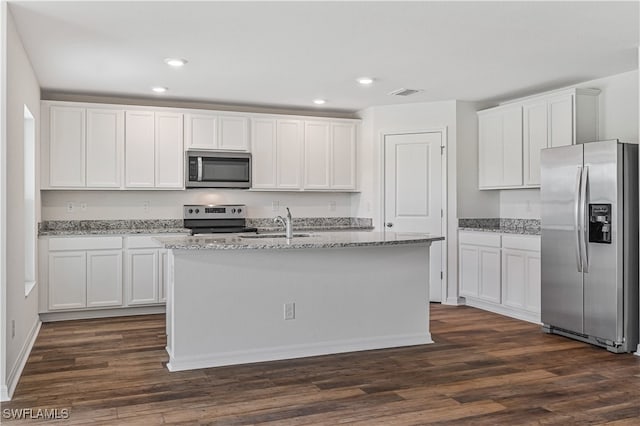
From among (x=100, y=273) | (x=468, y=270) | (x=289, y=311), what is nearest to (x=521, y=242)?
(x=468, y=270)

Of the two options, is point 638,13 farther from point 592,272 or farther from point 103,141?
point 103,141

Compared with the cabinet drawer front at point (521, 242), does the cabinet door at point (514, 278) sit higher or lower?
lower

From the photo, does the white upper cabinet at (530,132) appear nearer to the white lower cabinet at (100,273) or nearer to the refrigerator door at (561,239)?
the refrigerator door at (561,239)

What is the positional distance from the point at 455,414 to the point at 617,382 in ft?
4.18

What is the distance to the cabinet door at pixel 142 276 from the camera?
581 cm

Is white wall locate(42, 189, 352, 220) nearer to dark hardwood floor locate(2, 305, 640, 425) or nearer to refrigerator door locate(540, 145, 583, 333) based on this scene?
dark hardwood floor locate(2, 305, 640, 425)

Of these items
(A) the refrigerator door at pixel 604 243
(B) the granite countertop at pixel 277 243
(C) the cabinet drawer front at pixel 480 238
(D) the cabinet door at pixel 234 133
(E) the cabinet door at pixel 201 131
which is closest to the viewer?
(B) the granite countertop at pixel 277 243

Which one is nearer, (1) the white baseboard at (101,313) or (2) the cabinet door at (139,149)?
(1) the white baseboard at (101,313)

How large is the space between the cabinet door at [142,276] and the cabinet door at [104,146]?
801 millimetres

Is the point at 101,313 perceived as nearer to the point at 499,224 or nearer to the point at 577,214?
the point at 499,224

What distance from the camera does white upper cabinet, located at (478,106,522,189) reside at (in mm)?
5930

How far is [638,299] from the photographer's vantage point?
4422 mm

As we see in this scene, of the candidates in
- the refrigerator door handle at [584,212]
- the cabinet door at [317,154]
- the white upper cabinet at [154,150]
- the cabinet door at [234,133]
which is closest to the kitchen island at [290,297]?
the refrigerator door handle at [584,212]

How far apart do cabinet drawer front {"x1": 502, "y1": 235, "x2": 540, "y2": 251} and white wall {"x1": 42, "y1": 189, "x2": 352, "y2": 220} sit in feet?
7.54
